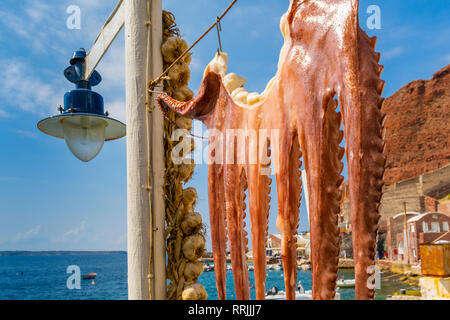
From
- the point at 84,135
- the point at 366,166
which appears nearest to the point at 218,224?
the point at 366,166

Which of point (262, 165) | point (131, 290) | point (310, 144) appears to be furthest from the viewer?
point (131, 290)

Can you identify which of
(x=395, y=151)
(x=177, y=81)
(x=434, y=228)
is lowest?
(x=434, y=228)

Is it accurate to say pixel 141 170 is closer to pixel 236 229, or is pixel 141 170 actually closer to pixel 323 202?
pixel 236 229

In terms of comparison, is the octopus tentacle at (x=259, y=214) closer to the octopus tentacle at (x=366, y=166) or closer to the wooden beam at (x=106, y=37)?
the octopus tentacle at (x=366, y=166)

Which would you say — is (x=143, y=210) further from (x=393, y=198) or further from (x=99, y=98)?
(x=393, y=198)

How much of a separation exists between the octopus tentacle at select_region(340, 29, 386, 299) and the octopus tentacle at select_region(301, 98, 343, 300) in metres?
0.13

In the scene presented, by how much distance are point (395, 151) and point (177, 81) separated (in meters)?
42.7

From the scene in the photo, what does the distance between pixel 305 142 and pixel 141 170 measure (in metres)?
1.19

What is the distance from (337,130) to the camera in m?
1.03

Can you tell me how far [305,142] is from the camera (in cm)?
105

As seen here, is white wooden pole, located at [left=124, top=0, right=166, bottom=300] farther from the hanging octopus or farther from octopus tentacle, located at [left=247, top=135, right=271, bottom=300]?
octopus tentacle, located at [left=247, top=135, right=271, bottom=300]

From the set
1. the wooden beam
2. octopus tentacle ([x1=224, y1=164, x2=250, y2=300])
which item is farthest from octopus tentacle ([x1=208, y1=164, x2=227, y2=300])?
the wooden beam

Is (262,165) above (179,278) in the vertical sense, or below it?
above
